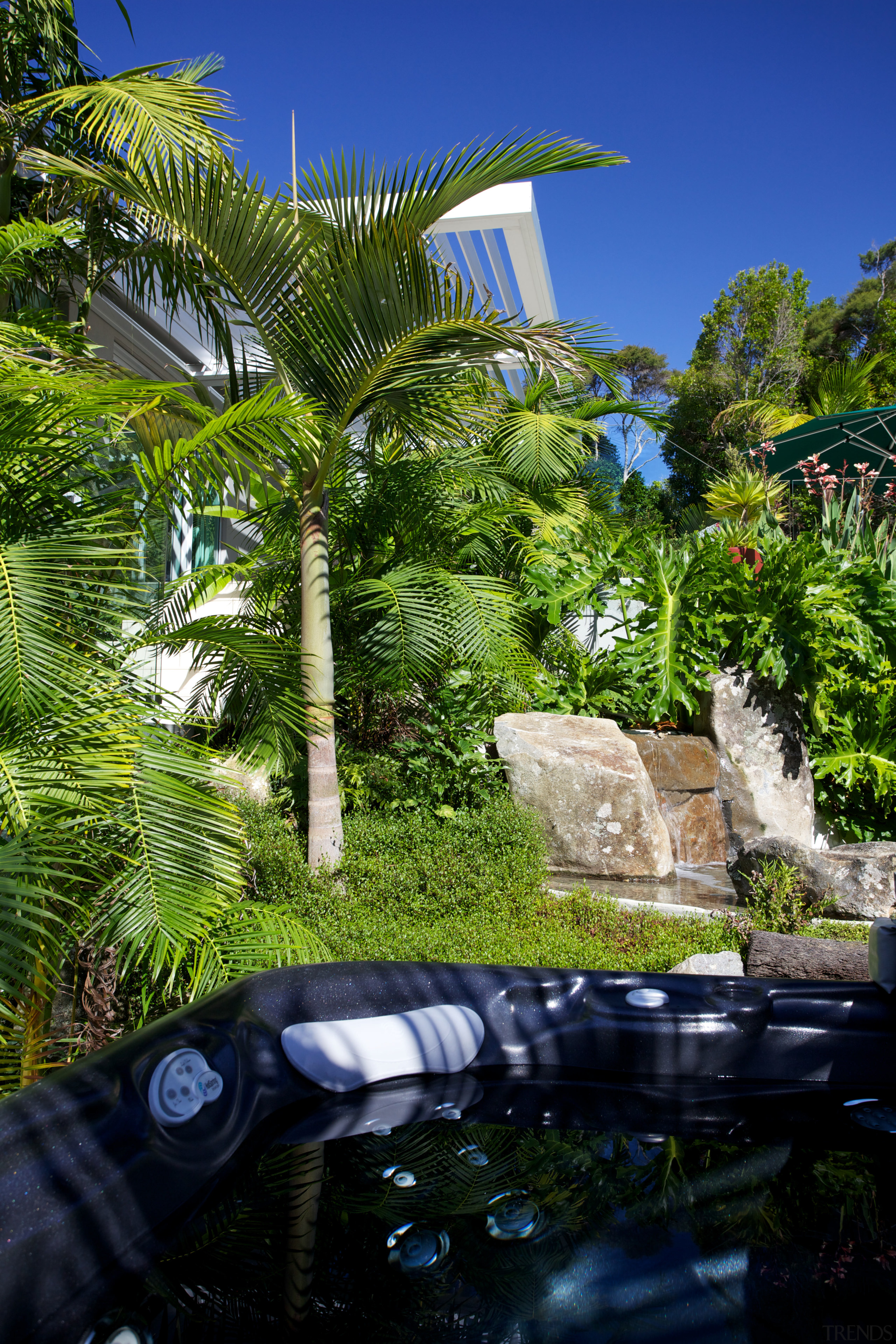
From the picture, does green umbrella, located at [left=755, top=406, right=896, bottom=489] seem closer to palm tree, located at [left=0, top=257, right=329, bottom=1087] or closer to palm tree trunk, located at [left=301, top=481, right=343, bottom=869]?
palm tree trunk, located at [left=301, top=481, right=343, bottom=869]

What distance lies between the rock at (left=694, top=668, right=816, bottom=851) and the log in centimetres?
235

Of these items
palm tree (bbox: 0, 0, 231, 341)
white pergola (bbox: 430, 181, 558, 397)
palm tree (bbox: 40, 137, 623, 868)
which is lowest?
palm tree (bbox: 40, 137, 623, 868)

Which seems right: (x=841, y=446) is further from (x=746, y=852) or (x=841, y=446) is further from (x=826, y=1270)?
(x=826, y=1270)

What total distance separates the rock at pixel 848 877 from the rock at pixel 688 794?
127 centimetres

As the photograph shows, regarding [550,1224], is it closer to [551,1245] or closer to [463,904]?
[551,1245]

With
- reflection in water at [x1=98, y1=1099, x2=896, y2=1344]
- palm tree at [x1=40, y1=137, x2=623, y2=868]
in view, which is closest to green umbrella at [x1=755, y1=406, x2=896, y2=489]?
palm tree at [x1=40, y1=137, x2=623, y2=868]

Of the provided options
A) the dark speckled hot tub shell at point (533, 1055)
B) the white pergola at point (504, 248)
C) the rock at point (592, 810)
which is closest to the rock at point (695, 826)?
the rock at point (592, 810)

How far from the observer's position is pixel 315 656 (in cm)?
397

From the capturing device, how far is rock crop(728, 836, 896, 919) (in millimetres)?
4188

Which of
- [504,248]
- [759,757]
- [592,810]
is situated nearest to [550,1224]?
[592,810]

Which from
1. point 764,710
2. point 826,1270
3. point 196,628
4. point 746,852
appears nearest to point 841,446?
point 764,710

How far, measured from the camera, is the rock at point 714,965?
3.19m

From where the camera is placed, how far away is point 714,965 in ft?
10.5
